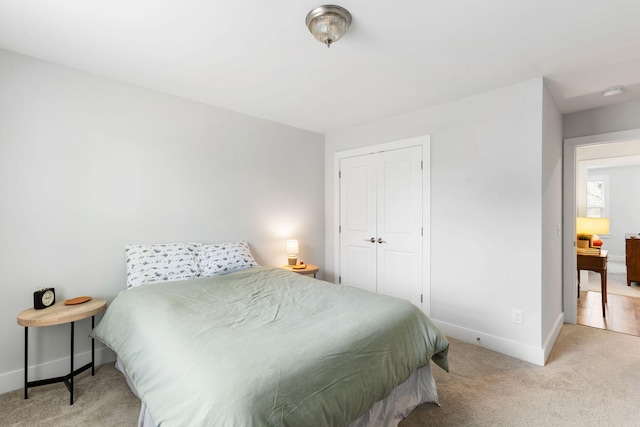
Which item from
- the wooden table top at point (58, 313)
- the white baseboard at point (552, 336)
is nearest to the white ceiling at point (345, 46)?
the wooden table top at point (58, 313)

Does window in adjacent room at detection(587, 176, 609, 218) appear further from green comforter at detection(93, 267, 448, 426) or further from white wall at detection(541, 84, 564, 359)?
green comforter at detection(93, 267, 448, 426)

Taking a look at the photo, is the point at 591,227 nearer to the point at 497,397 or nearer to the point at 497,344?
the point at 497,344

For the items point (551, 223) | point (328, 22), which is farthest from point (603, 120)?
point (328, 22)

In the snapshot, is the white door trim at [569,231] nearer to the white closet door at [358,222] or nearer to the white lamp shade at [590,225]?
the white lamp shade at [590,225]

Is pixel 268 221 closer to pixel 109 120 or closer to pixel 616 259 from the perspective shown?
pixel 109 120

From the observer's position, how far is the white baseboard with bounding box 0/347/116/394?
6.81 feet

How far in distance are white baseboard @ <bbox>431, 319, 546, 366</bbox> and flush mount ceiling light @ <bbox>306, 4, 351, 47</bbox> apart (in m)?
2.86

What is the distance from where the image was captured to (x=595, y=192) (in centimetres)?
746

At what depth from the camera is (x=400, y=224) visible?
3.44 m

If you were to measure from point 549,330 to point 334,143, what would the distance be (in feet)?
10.5

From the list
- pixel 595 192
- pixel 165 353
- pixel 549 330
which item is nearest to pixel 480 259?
pixel 549 330

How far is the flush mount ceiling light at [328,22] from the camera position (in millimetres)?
1606

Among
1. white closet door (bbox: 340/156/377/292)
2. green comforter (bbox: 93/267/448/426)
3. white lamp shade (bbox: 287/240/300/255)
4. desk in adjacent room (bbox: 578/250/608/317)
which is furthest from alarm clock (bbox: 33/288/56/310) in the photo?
desk in adjacent room (bbox: 578/250/608/317)

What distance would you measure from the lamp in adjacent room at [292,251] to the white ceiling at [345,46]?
5.58 feet
